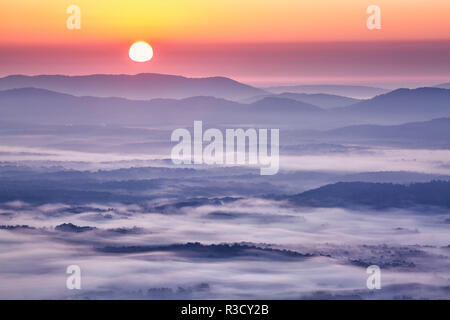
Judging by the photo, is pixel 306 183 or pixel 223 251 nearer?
pixel 223 251

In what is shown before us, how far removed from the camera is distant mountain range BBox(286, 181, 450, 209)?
10900cm

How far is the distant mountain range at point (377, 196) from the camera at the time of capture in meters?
109

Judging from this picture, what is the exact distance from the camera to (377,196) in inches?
4439

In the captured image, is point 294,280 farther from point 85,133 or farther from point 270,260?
point 85,133

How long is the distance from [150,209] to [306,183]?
41964 millimetres

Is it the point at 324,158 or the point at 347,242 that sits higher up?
the point at 324,158

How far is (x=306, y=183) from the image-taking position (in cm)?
13362

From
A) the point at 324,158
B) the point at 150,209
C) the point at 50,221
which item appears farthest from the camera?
the point at 324,158

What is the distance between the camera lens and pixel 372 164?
506 ft
